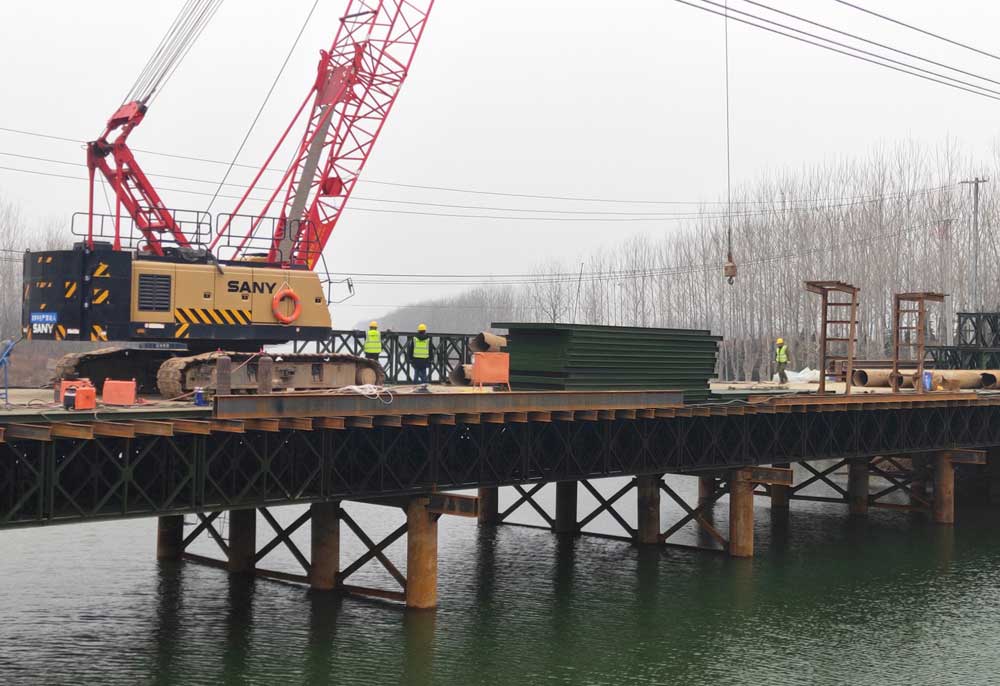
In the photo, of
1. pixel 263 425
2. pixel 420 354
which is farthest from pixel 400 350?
pixel 263 425

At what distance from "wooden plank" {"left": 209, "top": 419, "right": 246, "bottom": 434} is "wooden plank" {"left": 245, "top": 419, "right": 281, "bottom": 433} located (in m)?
0.33

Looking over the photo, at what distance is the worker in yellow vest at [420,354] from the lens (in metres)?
35.4

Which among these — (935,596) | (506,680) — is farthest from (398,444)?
(935,596)

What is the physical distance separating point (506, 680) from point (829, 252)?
7482cm

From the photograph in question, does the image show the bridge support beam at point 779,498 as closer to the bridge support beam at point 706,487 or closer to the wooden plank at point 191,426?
the bridge support beam at point 706,487

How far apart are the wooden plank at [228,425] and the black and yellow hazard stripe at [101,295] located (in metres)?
6.90

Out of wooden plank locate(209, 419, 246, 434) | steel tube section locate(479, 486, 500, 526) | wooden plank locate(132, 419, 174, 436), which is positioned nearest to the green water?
steel tube section locate(479, 486, 500, 526)

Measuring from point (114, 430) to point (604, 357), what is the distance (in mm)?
13954

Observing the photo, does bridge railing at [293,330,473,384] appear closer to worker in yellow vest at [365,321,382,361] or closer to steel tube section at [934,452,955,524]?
worker in yellow vest at [365,321,382,361]

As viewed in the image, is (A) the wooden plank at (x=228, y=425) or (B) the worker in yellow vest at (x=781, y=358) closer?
(A) the wooden plank at (x=228, y=425)

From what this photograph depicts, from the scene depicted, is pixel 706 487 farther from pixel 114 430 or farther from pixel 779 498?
pixel 114 430

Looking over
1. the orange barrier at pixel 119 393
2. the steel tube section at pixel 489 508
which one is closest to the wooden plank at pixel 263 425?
the orange barrier at pixel 119 393

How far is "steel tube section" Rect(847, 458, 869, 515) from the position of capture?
44.9 meters

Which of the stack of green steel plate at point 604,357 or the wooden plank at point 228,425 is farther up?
the stack of green steel plate at point 604,357
